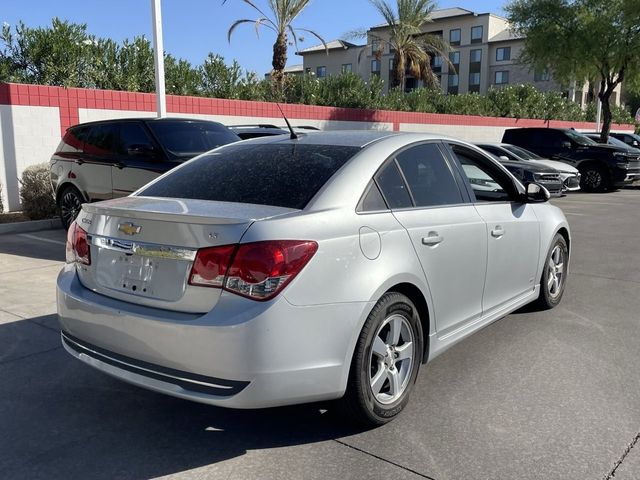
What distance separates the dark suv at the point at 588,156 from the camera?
17703 mm

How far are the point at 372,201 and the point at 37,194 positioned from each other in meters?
8.52

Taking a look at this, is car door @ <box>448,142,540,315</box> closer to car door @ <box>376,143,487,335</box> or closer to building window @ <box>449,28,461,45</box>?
car door @ <box>376,143,487,335</box>

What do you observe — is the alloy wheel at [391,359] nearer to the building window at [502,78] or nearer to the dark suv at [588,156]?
the dark suv at [588,156]

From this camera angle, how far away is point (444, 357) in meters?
4.48

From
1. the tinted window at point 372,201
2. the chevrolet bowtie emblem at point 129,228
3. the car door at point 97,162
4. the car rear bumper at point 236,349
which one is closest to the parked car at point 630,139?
the car door at point 97,162

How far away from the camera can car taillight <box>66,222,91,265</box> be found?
134 inches

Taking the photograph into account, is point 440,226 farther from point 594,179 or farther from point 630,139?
point 630,139

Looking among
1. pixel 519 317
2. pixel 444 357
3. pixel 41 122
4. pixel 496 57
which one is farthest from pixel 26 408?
pixel 496 57

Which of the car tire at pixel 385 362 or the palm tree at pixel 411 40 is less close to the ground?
the palm tree at pixel 411 40

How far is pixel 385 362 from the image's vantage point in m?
3.36

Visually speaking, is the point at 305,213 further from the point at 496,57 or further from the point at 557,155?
the point at 496,57

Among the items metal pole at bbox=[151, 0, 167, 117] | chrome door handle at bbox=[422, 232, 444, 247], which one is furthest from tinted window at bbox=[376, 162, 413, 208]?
metal pole at bbox=[151, 0, 167, 117]

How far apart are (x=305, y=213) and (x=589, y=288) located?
4.63 metres

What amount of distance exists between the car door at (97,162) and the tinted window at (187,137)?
0.77 m
